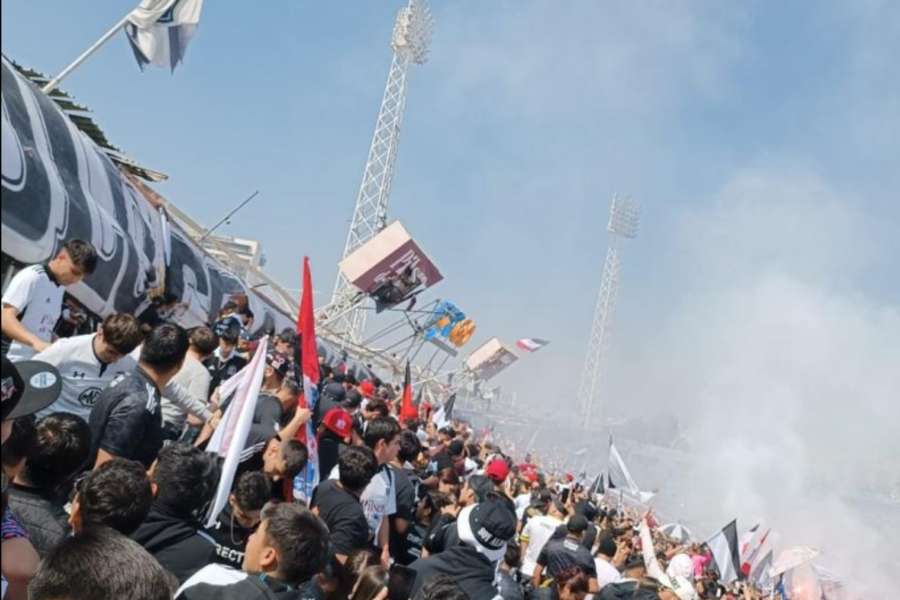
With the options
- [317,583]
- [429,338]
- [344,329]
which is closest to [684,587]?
[317,583]

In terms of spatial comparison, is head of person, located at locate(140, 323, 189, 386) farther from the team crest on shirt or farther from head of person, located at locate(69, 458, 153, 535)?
head of person, located at locate(69, 458, 153, 535)

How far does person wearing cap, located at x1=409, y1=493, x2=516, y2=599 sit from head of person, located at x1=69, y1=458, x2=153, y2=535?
2.04m

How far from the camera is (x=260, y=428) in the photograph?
4.64 m

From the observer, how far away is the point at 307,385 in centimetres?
487

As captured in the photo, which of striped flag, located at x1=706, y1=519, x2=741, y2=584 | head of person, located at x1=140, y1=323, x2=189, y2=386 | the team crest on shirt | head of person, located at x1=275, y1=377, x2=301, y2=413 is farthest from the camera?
striped flag, located at x1=706, y1=519, x2=741, y2=584

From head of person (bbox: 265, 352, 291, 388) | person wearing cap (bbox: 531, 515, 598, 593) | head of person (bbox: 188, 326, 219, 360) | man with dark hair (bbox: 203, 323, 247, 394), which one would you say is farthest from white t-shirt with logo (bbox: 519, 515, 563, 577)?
head of person (bbox: 188, 326, 219, 360)

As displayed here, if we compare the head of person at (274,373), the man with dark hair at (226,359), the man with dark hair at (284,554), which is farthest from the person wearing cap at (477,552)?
the man with dark hair at (226,359)

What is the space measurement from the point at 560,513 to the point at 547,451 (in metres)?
56.4

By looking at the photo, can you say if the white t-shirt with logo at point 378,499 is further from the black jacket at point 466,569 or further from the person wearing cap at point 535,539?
the person wearing cap at point 535,539

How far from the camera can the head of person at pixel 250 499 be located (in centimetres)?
359

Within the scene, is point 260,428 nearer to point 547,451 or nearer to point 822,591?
point 822,591

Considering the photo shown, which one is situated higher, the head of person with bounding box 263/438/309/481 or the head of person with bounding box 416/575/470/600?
the head of person with bounding box 263/438/309/481

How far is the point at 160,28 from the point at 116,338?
1026cm

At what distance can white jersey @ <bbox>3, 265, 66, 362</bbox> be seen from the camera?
448cm
